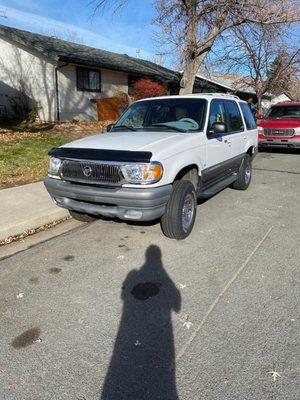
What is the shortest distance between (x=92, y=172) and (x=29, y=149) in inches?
276

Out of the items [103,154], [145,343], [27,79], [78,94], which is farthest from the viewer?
[78,94]

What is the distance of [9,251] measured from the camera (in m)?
4.76

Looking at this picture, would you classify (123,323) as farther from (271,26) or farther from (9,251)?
(271,26)

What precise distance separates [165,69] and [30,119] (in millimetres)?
13582

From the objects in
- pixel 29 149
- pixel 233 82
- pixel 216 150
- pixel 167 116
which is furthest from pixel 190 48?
pixel 233 82

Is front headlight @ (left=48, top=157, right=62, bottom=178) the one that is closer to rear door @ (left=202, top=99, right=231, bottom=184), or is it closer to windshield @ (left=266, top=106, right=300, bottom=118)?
rear door @ (left=202, top=99, right=231, bottom=184)

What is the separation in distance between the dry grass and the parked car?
7.20m

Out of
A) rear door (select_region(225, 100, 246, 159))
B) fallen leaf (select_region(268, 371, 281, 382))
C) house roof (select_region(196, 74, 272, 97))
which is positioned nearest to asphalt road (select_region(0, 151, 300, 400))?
fallen leaf (select_region(268, 371, 281, 382))

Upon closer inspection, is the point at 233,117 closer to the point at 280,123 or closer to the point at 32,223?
the point at 32,223

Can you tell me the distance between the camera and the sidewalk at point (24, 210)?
5.24 meters

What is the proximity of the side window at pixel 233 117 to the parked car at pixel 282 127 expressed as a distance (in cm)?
624

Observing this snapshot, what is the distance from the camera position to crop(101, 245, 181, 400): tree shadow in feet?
8.20

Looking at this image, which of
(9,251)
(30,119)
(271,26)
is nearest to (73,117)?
(30,119)

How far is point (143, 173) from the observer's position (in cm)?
426
